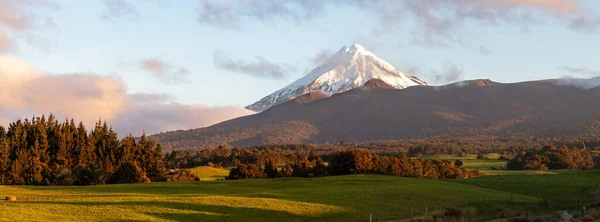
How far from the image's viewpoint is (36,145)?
93.4 meters

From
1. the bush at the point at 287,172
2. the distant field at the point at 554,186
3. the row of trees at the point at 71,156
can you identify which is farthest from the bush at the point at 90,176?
the distant field at the point at 554,186

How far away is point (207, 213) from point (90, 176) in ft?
133

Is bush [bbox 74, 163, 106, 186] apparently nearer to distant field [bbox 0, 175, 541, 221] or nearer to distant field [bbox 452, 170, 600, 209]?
distant field [bbox 0, 175, 541, 221]

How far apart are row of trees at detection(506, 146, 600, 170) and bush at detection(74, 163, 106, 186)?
273 ft

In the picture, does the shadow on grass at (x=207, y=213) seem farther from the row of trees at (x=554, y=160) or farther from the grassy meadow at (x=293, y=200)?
the row of trees at (x=554, y=160)

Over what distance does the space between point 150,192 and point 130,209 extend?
614 inches

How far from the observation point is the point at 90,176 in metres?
83.1

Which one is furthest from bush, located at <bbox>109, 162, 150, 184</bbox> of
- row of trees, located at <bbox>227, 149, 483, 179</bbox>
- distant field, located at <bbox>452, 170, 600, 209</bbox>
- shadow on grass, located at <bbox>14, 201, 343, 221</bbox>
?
distant field, located at <bbox>452, 170, 600, 209</bbox>

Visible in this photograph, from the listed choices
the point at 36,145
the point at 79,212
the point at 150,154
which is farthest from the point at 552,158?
the point at 79,212

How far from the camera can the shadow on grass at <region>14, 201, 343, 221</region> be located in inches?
1844

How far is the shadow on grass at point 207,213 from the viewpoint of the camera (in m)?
46.8

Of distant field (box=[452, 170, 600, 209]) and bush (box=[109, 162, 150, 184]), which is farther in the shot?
bush (box=[109, 162, 150, 184])

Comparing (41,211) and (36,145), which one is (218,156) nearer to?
(36,145)

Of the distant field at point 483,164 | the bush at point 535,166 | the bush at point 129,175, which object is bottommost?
the bush at point 535,166
